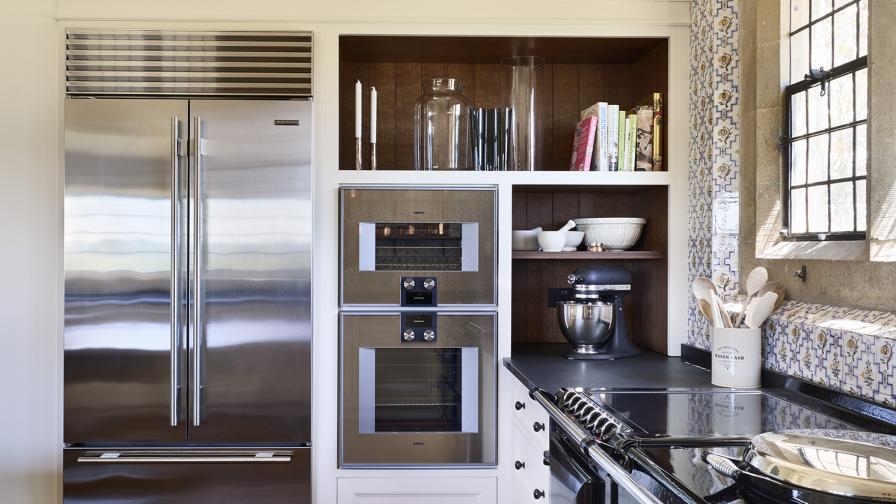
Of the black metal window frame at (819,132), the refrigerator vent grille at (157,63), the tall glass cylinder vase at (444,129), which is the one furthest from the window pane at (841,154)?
the refrigerator vent grille at (157,63)

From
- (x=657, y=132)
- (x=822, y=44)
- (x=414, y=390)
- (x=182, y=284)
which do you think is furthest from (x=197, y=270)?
(x=822, y=44)

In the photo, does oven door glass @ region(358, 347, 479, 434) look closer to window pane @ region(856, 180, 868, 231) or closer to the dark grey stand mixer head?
the dark grey stand mixer head

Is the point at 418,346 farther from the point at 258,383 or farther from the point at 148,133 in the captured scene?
the point at 148,133

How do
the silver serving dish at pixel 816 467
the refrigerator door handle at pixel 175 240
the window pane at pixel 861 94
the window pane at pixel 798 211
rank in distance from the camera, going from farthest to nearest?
the refrigerator door handle at pixel 175 240 < the window pane at pixel 798 211 < the window pane at pixel 861 94 < the silver serving dish at pixel 816 467

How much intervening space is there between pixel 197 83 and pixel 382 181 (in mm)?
710

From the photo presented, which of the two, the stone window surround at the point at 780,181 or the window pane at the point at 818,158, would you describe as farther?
the window pane at the point at 818,158

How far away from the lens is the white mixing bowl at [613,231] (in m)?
2.62

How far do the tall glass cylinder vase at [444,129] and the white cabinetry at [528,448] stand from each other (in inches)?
32.0

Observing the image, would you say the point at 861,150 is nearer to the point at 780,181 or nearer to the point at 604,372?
the point at 780,181

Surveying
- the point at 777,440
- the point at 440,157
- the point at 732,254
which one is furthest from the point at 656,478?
the point at 440,157

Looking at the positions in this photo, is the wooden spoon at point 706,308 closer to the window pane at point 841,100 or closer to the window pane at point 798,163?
the window pane at point 798,163

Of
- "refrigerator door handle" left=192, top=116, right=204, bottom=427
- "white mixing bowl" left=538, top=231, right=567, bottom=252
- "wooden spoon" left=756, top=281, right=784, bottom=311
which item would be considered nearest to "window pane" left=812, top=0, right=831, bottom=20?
"wooden spoon" left=756, top=281, right=784, bottom=311

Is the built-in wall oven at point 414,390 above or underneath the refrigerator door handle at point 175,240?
underneath

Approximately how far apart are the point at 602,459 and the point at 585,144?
1.45 meters
